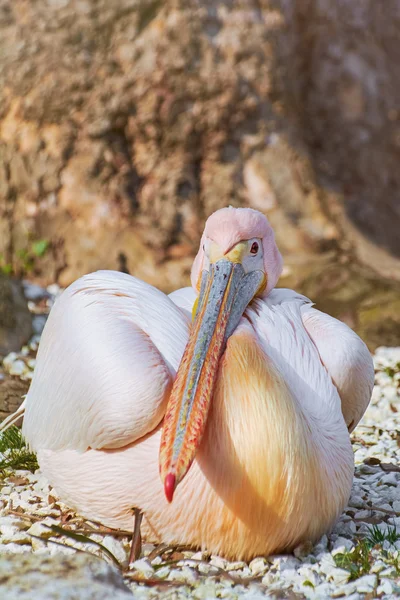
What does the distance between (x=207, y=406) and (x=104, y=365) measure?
1.24 feet

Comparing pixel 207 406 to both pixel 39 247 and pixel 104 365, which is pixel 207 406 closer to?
pixel 104 365

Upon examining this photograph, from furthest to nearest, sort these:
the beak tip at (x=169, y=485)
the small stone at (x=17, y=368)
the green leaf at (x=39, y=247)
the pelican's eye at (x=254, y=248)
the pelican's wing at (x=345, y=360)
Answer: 1. the green leaf at (x=39, y=247)
2. the small stone at (x=17, y=368)
3. the pelican's eye at (x=254, y=248)
4. the pelican's wing at (x=345, y=360)
5. the beak tip at (x=169, y=485)

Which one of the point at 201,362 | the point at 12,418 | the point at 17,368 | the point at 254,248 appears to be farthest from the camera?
the point at 17,368

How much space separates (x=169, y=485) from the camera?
82.1 inches

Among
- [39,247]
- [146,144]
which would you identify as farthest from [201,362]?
[146,144]

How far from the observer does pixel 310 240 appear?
6.38 meters

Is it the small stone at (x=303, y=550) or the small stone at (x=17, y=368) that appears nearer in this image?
the small stone at (x=303, y=550)

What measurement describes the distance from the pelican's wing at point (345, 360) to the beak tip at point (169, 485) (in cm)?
87

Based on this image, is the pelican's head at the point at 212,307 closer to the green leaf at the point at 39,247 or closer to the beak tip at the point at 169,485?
the beak tip at the point at 169,485

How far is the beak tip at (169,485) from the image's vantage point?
2.08m

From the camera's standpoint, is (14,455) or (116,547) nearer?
(116,547)

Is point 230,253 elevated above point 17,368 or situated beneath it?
elevated above

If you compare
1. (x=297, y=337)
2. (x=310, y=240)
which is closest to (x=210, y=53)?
(x=310, y=240)

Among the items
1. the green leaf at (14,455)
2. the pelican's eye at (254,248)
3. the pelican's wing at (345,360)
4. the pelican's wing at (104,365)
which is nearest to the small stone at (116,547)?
the pelican's wing at (104,365)
